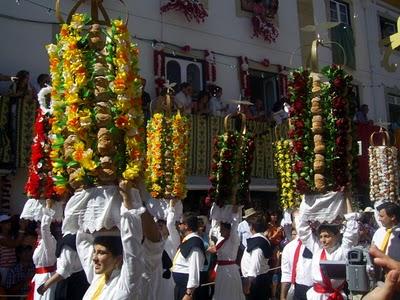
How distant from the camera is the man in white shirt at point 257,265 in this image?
26.3 feet

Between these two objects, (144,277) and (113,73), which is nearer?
(144,277)

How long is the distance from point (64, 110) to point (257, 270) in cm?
442

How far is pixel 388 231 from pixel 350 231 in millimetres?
804

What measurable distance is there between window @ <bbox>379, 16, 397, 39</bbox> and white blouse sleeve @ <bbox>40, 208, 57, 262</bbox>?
1673cm

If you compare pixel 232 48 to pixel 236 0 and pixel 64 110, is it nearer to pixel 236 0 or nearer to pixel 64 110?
pixel 236 0

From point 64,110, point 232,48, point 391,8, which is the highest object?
point 391,8

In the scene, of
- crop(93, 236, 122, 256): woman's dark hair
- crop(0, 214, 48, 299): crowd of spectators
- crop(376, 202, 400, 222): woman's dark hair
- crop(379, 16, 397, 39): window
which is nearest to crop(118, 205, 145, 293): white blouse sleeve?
crop(93, 236, 122, 256): woman's dark hair

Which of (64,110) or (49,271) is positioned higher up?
(64,110)

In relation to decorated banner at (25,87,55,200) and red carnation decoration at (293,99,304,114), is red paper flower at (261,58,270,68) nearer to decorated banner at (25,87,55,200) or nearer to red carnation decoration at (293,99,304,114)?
red carnation decoration at (293,99,304,114)

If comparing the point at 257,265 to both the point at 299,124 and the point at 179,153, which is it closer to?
the point at 179,153

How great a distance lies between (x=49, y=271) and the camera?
253 inches

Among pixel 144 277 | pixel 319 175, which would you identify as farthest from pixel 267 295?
pixel 144 277

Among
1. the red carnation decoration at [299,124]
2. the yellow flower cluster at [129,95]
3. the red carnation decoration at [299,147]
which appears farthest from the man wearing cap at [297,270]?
the yellow flower cluster at [129,95]

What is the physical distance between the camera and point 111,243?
393 cm
